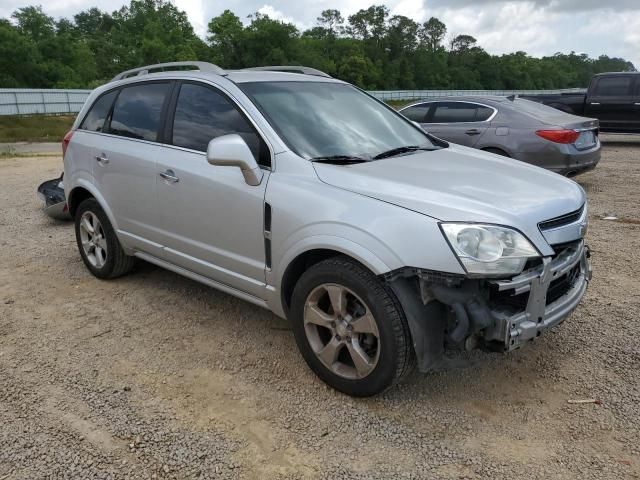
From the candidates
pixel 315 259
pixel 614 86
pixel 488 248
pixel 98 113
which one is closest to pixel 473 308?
pixel 488 248

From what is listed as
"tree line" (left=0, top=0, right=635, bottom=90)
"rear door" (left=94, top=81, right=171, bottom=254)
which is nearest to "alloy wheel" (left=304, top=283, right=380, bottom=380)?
"rear door" (left=94, top=81, right=171, bottom=254)

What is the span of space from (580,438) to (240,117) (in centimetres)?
261

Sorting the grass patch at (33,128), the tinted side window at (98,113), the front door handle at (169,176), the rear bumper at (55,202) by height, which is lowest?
the grass patch at (33,128)

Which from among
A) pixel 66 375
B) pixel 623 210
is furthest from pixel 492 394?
pixel 623 210

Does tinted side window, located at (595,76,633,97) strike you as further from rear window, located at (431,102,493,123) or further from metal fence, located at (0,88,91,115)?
metal fence, located at (0,88,91,115)

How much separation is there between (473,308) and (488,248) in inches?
11.5

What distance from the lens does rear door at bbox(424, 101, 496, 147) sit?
823 cm

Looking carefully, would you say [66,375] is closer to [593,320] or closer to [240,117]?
[240,117]

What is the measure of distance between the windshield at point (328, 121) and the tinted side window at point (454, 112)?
4.72 meters

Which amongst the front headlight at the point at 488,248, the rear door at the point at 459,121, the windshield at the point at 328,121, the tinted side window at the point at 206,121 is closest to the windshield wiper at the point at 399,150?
the windshield at the point at 328,121

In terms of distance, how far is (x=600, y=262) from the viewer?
5062mm

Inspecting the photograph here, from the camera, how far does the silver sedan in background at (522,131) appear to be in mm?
7680

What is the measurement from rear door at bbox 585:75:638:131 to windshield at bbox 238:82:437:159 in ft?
37.0

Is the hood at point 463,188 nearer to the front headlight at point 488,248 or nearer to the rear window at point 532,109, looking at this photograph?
the front headlight at point 488,248
